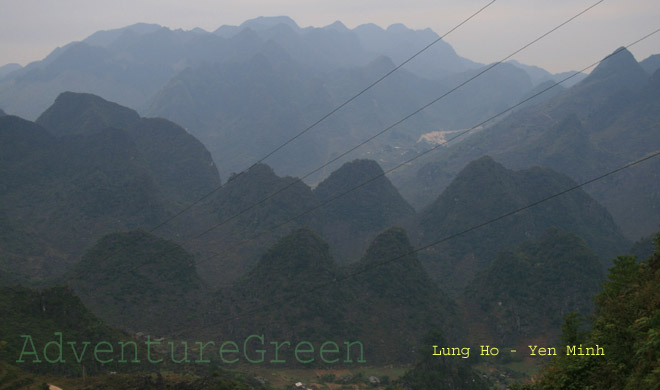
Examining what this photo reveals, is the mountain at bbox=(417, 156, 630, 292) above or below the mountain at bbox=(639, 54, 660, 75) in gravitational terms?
below

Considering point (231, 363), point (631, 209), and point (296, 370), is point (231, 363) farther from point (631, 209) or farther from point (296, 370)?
point (631, 209)

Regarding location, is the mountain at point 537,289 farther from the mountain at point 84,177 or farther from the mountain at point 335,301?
the mountain at point 84,177

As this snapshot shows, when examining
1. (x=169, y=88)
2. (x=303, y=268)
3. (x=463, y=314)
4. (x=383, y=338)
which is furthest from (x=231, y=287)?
(x=169, y=88)

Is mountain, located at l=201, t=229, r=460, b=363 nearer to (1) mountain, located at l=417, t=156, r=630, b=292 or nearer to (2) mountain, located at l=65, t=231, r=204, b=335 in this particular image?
(2) mountain, located at l=65, t=231, r=204, b=335

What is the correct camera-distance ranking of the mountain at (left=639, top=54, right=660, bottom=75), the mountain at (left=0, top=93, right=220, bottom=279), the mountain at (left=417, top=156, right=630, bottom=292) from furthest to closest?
1. the mountain at (left=639, top=54, right=660, bottom=75)
2. the mountain at (left=0, top=93, right=220, bottom=279)
3. the mountain at (left=417, top=156, right=630, bottom=292)

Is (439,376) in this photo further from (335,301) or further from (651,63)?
(651,63)

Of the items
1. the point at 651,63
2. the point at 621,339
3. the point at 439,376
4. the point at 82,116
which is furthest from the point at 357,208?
the point at 651,63

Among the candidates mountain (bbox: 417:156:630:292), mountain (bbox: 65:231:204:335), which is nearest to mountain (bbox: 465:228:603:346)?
mountain (bbox: 417:156:630:292)
